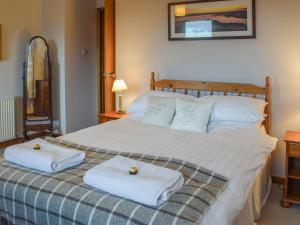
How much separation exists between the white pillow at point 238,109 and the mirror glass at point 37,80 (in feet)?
8.44

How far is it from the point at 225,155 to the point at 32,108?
10.7 feet

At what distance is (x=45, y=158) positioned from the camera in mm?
2066

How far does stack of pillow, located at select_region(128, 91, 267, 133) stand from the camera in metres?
3.11

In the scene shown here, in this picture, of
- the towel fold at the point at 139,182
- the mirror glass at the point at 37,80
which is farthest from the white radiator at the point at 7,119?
the towel fold at the point at 139,182

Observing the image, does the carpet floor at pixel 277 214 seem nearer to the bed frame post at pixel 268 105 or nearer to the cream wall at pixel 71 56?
the bed frame post at pixel 268 105

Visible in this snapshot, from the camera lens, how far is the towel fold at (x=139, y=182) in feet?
5.38

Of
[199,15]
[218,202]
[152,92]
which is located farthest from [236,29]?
[218,202]

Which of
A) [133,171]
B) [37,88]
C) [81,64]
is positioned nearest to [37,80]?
[37,88]

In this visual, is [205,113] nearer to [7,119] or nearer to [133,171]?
[133,171]

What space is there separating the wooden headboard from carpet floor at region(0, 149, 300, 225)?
2.46ft

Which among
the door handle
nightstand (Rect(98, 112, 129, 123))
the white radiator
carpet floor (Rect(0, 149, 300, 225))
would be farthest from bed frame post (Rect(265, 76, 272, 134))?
the white radiator

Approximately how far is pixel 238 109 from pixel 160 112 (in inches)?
29.5

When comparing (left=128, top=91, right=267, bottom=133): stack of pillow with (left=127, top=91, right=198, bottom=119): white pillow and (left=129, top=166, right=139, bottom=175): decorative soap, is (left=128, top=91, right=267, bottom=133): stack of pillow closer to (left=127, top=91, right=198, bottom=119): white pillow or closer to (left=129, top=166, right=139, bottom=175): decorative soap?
(left=127, top=91, right=198, bottom=119): white pillow

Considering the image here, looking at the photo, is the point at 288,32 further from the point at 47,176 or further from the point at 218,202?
the point at 47,176
